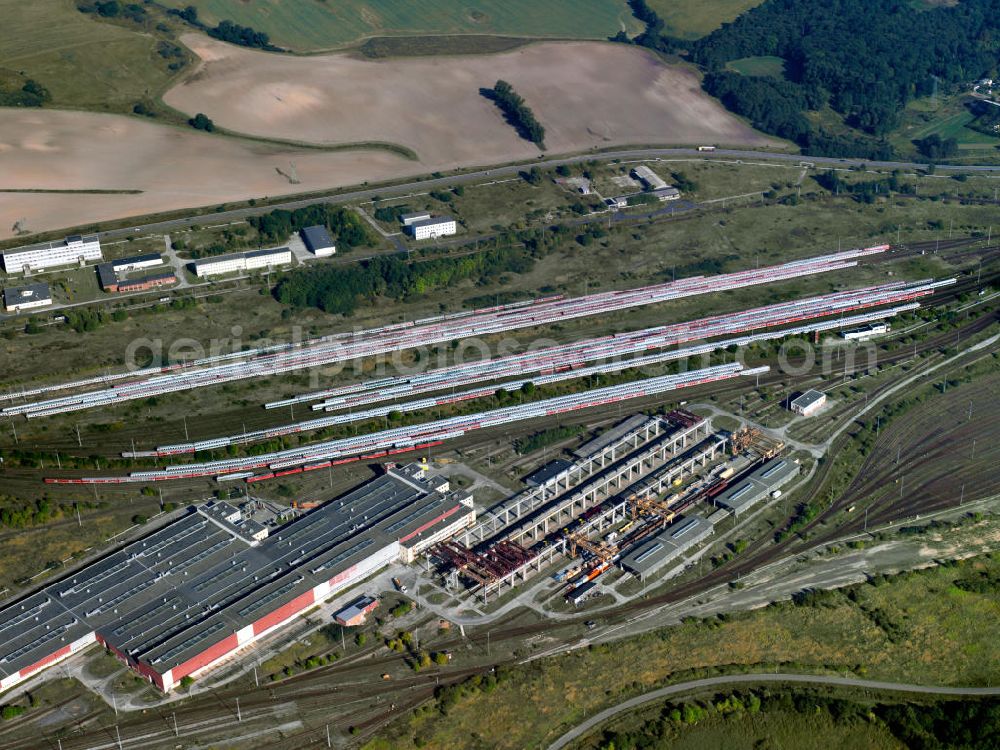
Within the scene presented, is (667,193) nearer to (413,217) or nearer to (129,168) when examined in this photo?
(413,217)

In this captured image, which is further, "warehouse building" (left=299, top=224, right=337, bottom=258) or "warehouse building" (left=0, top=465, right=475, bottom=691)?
"warehouse building" (left=299, top=224, right=337, bottom=258)

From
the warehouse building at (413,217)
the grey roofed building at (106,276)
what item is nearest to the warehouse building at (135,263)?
the grey roofed building at (106,276)

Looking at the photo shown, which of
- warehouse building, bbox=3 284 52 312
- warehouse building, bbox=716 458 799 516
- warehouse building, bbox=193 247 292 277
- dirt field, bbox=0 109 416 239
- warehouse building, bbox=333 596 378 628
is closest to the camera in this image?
warehouse building, bbox=333 596 378 628

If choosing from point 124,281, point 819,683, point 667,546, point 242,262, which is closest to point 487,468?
point 667,546

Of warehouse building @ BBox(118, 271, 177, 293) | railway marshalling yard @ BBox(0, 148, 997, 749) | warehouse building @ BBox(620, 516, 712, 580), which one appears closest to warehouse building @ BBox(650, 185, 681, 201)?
railway marshalling yard @ BBox(0, 148, 997, 749)

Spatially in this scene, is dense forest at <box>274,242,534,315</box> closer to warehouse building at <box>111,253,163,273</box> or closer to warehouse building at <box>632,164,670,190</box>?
warehouse building at <box>111,253,163,273</box>

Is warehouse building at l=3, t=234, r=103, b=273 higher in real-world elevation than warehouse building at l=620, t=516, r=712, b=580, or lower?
lower

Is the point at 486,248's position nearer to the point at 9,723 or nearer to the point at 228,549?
the point at 228,549
